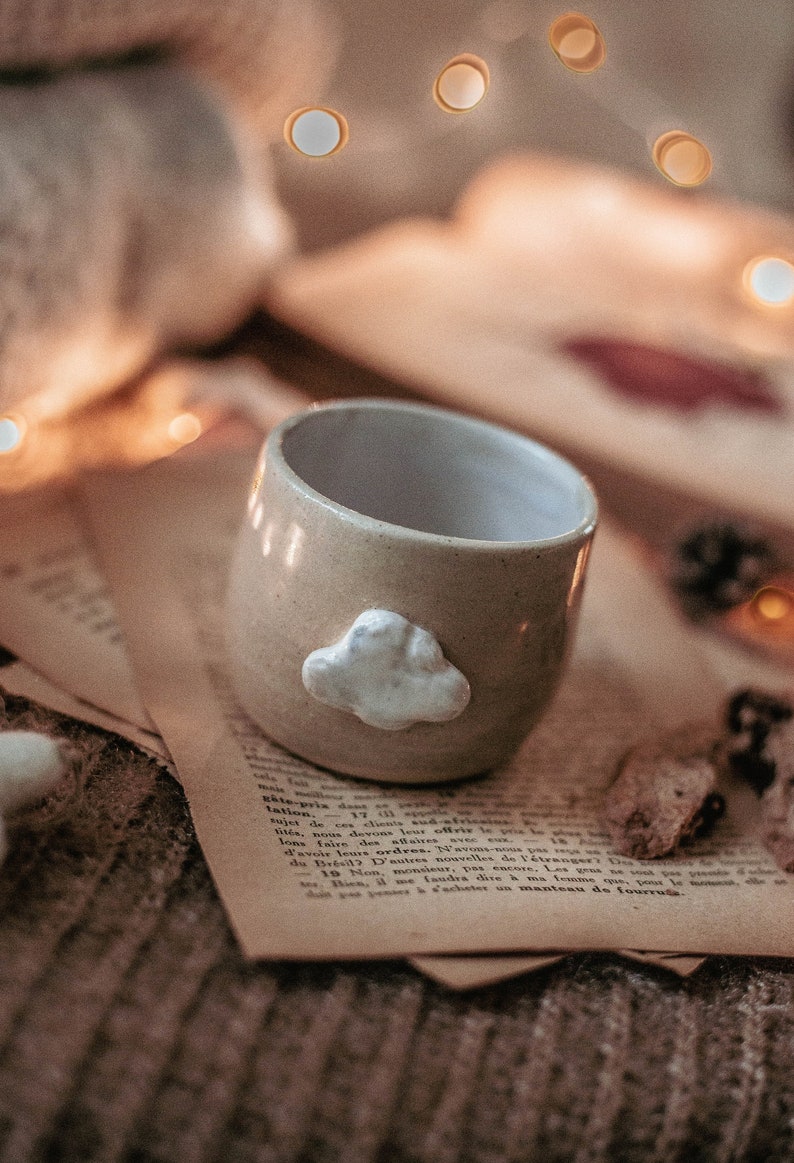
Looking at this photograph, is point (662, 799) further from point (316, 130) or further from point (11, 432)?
point (316, 130)

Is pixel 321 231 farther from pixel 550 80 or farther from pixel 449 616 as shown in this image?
pixel 449 616

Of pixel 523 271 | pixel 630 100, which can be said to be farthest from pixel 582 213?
pixel 630 100

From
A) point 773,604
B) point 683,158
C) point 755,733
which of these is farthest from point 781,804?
point 683,158

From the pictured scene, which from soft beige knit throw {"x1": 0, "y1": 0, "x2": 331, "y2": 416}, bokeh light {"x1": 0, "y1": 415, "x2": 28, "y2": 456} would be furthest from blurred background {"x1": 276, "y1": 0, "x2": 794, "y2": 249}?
bokeh light {"x1": 0, "y1": 415, "x2": 28, "y2": 456}

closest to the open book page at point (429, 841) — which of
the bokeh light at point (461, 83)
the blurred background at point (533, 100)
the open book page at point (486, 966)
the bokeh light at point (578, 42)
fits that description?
the open book page at point (486, 966)

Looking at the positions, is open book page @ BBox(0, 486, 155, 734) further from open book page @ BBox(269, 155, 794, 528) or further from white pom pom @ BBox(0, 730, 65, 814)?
open book page @ BBox(269, 155, 794, 528)

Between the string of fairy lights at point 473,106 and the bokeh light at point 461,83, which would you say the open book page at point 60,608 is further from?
the bokeh light at point 461,83
